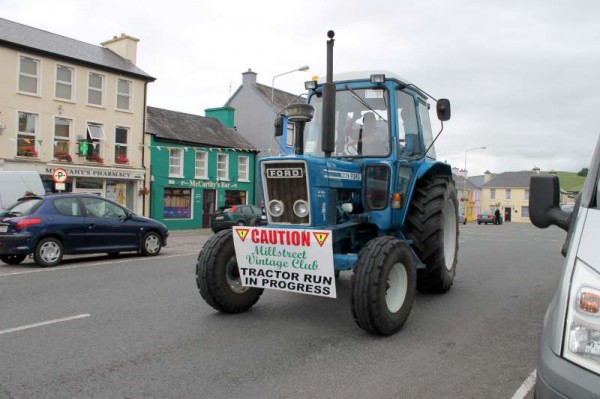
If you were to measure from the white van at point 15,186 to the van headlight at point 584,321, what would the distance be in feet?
55.6

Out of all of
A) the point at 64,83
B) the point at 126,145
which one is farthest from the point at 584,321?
the point at 126,145

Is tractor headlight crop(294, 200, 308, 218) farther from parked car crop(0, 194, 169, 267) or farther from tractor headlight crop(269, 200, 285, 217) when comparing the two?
parked car crop(0, 194, 169, 267)

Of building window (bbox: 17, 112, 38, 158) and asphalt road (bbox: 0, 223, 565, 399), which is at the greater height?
building window (bbox: 17, 112, 38, 158)

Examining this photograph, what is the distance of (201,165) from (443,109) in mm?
25829

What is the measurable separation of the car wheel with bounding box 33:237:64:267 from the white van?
21.3 ft

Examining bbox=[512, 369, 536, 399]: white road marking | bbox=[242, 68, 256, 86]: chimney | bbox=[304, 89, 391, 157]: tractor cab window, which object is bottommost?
bbox=[512, 369, 536, 399]: white road marking

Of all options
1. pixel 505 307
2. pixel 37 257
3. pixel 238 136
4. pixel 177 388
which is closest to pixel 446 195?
pixel 505 307

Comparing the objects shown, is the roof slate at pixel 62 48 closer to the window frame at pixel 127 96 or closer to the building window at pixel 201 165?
the window frame at pixel 127 96

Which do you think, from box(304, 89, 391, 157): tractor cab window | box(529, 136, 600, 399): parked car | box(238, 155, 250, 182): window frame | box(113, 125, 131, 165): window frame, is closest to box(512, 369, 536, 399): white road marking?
box(529, 136, 600, 399): parked car

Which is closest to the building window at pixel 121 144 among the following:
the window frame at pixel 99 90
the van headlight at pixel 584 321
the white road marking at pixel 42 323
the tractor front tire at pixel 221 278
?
the window frame at pixel 99 90

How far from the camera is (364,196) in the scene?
5828mm

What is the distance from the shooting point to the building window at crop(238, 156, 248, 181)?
3334cm

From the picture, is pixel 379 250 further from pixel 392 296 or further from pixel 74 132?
pixel 74 132

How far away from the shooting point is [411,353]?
4.54 metres
